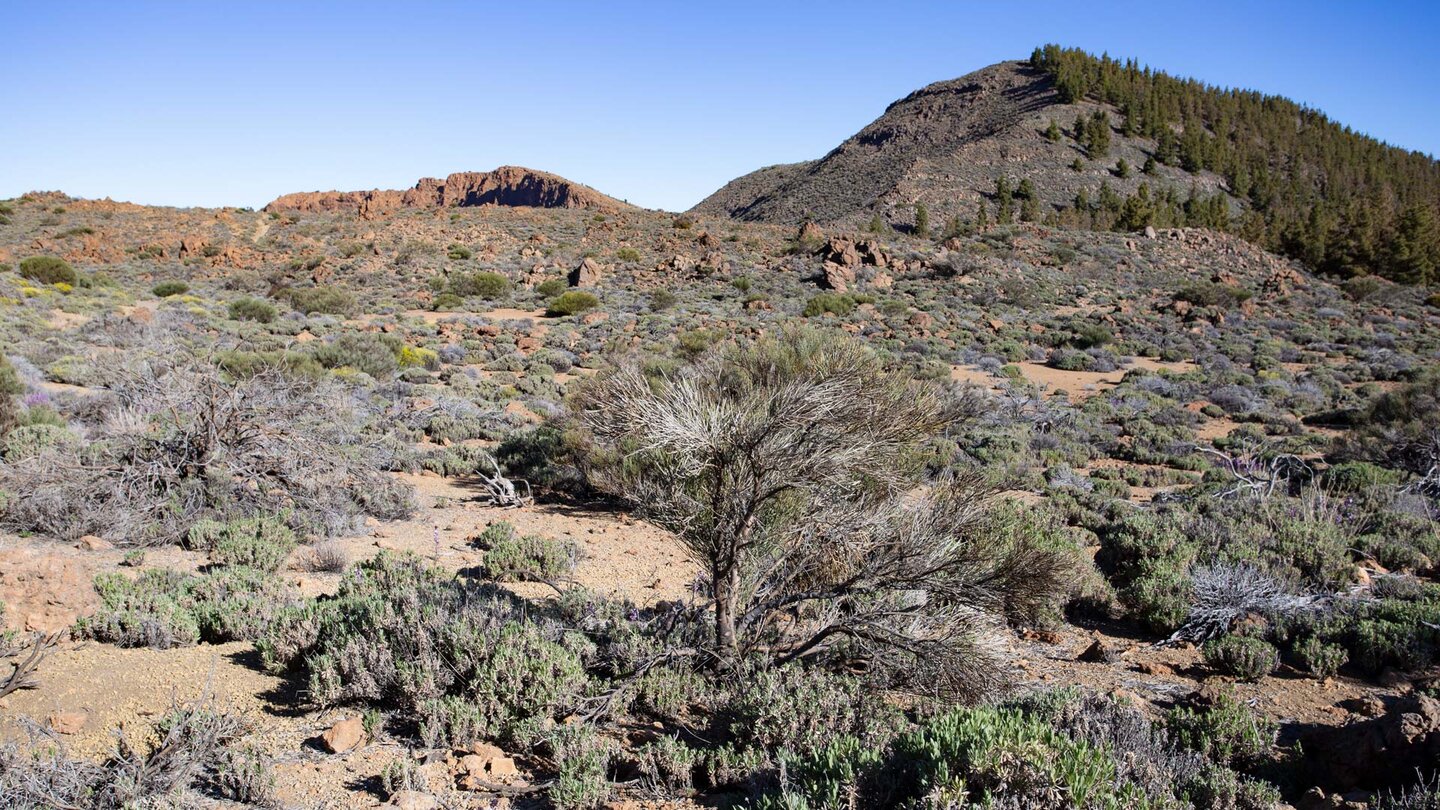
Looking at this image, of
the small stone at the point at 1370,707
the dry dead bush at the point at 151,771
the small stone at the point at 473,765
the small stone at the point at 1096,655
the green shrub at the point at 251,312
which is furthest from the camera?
the green shrub at the point at 251,312

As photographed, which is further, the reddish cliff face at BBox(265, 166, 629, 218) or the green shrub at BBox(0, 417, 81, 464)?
the reddish cliff face at BBox(265, 166, 629, 218)

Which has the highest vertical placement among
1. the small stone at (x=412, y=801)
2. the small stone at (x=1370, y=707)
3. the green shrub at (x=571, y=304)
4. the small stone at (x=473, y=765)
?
the green shrub at (x=571, y=304)

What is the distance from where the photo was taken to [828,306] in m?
24.6

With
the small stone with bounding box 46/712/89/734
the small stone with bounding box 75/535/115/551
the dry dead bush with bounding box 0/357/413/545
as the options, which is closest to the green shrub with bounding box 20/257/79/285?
the dry dead bush with bounding box 0/357/413/545

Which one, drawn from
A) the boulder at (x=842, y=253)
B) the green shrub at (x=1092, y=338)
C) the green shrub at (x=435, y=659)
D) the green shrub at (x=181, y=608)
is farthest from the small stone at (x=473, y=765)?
the boulder at (x=842, y=253)

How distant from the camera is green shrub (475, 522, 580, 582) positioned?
19.6 feet

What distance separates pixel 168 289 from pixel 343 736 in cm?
2817

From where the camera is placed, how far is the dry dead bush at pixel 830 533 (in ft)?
12.2

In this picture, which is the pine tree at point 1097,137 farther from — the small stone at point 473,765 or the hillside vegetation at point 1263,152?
the small stone at point 473,765

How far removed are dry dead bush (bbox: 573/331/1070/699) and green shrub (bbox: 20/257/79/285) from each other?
29.9 m

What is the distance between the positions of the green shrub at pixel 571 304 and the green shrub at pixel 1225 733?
897 inches

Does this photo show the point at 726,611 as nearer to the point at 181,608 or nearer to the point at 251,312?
the point at 181,608

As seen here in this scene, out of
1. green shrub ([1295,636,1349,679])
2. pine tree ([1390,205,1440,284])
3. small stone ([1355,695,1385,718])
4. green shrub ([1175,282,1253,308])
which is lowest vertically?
small stone ([1355,695,1385,718])

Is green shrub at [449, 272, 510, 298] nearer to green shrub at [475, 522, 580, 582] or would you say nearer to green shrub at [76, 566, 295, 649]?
green shrub at [475, 522, 580, 582]
